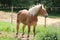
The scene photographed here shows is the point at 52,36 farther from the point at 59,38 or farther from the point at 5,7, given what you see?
the point at 5,7

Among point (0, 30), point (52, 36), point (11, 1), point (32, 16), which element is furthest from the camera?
point (11, 1)

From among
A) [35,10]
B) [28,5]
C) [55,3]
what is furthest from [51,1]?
[35,10]

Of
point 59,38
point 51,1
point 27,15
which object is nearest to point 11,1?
point 51,1

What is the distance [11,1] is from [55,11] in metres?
5.97

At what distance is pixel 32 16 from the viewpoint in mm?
10719

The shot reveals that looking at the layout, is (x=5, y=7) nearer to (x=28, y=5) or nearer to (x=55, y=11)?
(x=28, y=5)

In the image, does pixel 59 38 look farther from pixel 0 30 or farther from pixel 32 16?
pixel 0 30

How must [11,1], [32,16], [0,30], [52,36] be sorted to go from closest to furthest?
[52,36] → [32,16] → [0,30] → [11,1]

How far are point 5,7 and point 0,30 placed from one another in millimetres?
20317

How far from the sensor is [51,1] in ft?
113

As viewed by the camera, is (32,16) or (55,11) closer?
(32,16)

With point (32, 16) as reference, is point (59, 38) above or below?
below

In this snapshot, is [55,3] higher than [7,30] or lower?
higher

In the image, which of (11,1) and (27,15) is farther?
(11,1)
